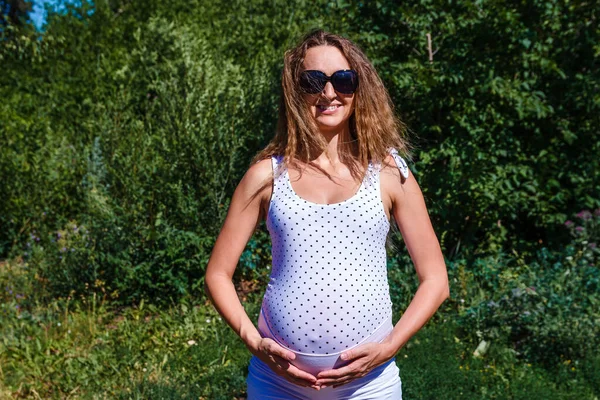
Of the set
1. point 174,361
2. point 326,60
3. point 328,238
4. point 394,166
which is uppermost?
point 326,60

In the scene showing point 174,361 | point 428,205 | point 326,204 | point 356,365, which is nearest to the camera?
point 356,365

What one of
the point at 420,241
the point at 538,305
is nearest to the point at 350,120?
the point at 420,241

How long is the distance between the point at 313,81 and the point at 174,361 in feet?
9.49

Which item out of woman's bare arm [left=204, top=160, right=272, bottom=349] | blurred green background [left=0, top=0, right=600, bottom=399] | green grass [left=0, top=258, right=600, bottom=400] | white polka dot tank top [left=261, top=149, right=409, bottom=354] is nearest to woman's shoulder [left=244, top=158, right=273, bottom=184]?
woman's bare arm [left=204, top=160, right=272, bottom=349]

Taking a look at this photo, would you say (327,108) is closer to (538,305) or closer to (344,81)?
(344,81)

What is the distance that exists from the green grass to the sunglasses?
2205 mm

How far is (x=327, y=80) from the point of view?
2.22 meters

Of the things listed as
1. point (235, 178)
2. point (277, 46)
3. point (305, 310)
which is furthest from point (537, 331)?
point (277, 46)

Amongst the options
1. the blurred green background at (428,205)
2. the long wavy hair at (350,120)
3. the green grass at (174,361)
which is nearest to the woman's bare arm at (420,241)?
the long wavy hair at (350,120)

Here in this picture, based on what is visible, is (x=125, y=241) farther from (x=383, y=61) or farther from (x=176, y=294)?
(x=383, y=61)

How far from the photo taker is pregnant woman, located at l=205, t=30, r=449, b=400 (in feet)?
6.90

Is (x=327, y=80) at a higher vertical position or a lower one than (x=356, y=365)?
higher

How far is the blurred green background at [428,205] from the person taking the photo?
15.5 feet

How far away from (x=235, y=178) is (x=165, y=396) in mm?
2278
